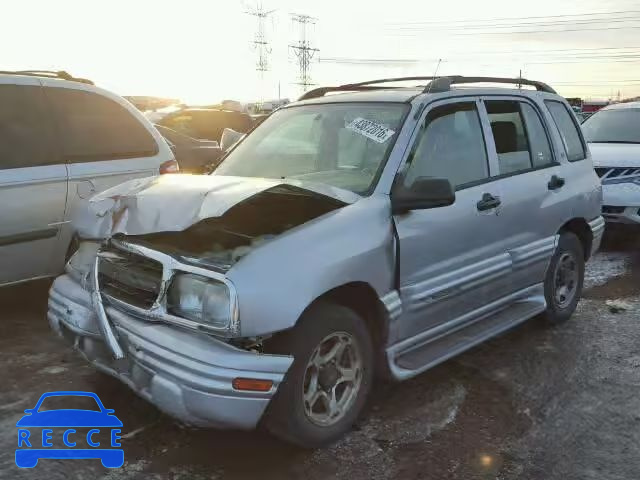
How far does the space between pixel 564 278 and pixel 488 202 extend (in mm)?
1552

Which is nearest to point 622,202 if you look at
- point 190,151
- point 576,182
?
point 576,182

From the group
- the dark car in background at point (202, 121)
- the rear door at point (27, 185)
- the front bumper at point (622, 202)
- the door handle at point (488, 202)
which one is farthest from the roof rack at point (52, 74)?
the dark car in background at point (202, 121)

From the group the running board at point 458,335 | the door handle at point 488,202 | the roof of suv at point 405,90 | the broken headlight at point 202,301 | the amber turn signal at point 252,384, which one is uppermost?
the roof of suv at point 405,90

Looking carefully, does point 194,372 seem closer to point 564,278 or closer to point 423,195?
point 423,195

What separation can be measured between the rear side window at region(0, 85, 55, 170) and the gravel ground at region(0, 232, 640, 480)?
127 cm

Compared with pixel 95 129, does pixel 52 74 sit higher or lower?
higher

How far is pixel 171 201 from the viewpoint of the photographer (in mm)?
3268

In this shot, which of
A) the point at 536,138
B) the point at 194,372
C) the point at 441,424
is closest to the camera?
the point at 194,372

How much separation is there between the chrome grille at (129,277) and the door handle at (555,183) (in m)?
3.02

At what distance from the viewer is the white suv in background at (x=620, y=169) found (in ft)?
24.9

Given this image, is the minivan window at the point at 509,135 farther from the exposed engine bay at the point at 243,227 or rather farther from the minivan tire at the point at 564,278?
the exposed engine bay at the point at 243,227

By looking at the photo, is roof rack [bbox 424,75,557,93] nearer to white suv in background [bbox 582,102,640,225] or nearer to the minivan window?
the minivan window

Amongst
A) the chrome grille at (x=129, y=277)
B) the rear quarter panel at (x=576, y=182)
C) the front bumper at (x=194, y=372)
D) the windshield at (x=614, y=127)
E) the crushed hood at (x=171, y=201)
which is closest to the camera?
the front bumper at (x=194, y=372)

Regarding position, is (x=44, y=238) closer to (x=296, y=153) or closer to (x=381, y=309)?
(x=296, y=153)
